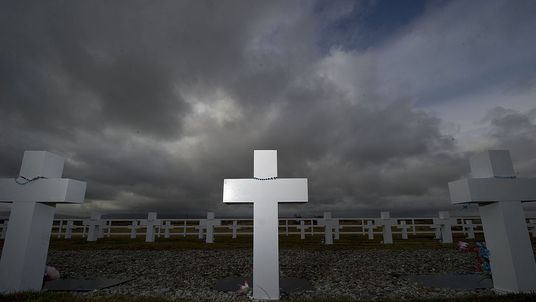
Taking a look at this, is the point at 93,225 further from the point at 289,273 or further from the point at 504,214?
the point at 504,214

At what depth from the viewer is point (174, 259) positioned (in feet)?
31.0

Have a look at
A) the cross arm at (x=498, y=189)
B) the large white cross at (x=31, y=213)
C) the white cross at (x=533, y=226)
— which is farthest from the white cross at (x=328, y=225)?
the white cross at (x=533, y=226)

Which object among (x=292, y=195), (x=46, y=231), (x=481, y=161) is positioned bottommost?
(x=46, y=231)

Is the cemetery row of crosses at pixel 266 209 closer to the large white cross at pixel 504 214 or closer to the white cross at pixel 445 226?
the large white cross at pixel 504 214

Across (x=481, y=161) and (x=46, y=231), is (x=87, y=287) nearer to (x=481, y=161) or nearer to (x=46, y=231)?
(x=46, y=231)

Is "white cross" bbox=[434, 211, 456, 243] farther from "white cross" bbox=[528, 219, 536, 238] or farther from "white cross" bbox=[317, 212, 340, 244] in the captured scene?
"white cross" bbox=[528, 219, 536, 238]

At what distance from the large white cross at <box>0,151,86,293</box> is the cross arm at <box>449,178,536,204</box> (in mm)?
7938

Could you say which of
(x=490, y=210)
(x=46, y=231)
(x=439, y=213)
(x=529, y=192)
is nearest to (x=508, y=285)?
(x=490, y=210)

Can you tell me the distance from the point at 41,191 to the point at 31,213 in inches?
17.8

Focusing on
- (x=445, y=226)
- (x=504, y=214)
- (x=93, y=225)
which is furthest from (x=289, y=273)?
(x=93, y=225)

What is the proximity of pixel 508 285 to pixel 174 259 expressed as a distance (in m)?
8.97

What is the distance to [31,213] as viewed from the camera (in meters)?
5.45

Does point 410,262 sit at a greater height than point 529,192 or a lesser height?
lesser

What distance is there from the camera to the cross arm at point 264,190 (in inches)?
206
